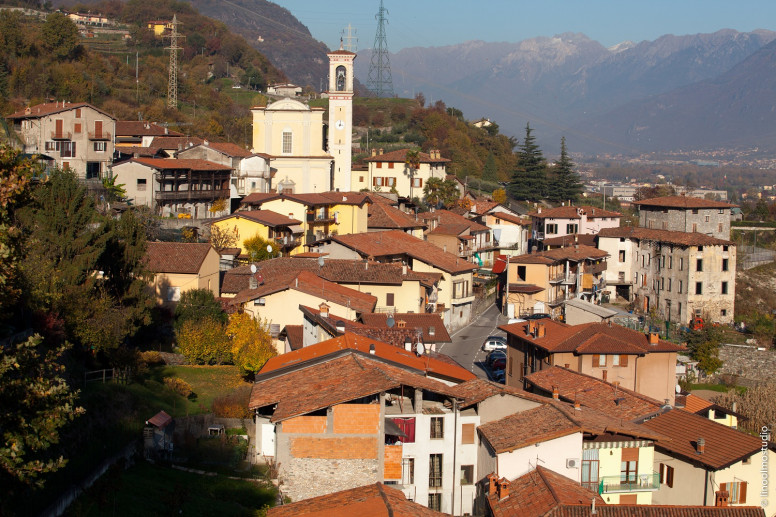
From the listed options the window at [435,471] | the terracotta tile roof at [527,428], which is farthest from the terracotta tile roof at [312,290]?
the window at [435,471]

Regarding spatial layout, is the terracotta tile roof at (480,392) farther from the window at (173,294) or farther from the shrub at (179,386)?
the window at (173,294)

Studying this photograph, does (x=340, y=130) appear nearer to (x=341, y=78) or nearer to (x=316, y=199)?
(x=341, y=78)

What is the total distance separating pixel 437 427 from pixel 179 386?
26.5 ft

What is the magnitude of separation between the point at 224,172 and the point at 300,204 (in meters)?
7.01

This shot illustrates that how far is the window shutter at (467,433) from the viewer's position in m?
20.0

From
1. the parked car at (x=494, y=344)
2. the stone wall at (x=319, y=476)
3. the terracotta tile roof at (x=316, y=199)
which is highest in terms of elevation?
the terracotta tile roof at (x=316, y=199)

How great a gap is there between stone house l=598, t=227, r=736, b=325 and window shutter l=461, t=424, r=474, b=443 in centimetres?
3392

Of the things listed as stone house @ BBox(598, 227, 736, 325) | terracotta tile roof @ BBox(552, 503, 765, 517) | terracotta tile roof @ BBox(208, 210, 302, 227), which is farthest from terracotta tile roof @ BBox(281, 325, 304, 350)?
stone house @ BBox(598, 227, 736, 325)

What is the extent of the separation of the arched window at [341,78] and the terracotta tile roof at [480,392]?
143 ft

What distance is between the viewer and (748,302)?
56781mm

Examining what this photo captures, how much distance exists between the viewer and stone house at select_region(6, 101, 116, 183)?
1881 inches

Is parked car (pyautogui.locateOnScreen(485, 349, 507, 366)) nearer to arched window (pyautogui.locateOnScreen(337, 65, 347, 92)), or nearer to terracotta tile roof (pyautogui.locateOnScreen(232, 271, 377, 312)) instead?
terracotta tile roof (pyautogui.locateOnScreen(232, 271, 377, 312))

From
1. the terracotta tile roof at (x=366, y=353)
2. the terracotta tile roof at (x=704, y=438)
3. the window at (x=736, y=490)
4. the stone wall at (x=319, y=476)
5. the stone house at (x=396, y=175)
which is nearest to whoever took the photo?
the stone wall at (x=319, y=476)

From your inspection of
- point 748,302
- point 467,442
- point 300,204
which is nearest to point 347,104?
point 300,204
